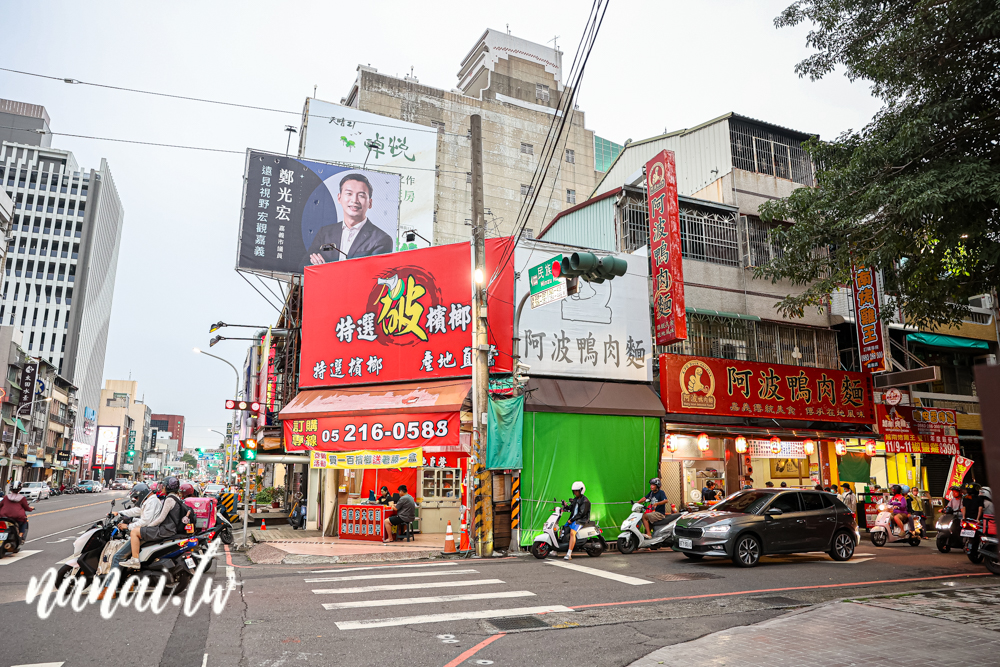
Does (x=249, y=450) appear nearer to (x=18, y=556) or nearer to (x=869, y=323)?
(x=18, y=556)

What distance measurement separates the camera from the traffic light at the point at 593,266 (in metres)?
10.0

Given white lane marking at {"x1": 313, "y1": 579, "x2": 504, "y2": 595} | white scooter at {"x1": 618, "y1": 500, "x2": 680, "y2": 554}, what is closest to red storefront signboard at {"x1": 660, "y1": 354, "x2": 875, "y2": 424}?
white scooter at {"x1": 618, "y1": 500, "x2": 680, "y2": 554}

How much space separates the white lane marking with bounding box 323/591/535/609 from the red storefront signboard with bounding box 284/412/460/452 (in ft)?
22.6

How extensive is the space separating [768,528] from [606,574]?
3.82 metres

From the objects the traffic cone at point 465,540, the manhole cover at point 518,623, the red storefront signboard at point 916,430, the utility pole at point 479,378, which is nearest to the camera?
the manhole cover at point 518,623

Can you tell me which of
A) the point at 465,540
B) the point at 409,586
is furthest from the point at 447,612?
the point at 465,540

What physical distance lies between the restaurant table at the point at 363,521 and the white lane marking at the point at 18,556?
23.9ft

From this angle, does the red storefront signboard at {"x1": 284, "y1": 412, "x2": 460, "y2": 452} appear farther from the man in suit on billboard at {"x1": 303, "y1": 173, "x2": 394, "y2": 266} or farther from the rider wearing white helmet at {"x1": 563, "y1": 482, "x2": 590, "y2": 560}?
the man in suit on billboard at {"x1": 303, "y1": 173, "x2": 394, "y2": 266}

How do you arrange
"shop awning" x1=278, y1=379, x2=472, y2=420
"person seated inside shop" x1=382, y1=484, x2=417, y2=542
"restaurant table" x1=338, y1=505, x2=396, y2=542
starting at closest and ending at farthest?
"shop awning" x1=278, y1=379, x2=472, y2=420 < "person seated inside shop" x1=382, y1=484, x2=417, y2=542 < "restaurant table" x1=338, y1=505, x2=396, y2=542

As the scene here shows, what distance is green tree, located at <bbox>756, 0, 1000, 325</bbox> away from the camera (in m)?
10.7

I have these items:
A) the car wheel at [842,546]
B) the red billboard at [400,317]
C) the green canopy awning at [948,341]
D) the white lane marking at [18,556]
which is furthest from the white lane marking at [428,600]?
the green canopy awning at [948,341]

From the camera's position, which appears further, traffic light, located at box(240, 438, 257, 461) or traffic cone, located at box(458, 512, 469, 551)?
traffic light, located at box(240, 438, 257, 461)

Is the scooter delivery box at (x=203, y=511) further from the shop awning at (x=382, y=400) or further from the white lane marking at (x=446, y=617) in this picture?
the white lane marking at (x=446, y=617)

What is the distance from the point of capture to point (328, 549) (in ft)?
52.8
